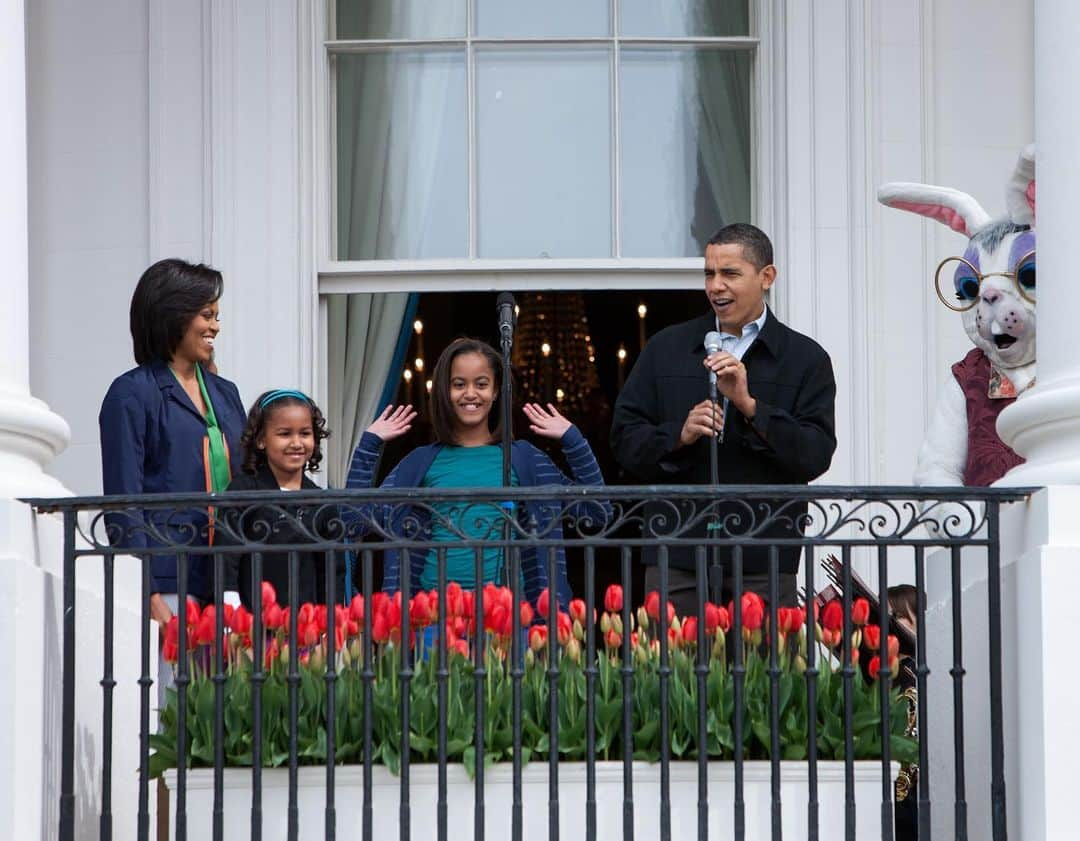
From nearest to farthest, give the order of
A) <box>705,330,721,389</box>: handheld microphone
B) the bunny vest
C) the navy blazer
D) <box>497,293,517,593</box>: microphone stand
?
<box>497,293,517,593</box>: microphone stand, <box>705,330,721,389</box>: handheld microphone, the bunny vest, the navy blazer

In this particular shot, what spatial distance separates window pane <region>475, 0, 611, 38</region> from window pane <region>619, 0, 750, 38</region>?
0.09 meters

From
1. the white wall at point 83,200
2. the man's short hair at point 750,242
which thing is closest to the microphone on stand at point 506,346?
the man's short hair at point 750,242

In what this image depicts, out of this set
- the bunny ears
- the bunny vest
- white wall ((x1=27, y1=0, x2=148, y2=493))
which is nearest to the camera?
the bunny vest

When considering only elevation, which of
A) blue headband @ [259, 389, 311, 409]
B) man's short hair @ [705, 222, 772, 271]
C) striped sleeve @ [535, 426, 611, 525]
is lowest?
striped sleeve @ [535, 426, 611, 525]

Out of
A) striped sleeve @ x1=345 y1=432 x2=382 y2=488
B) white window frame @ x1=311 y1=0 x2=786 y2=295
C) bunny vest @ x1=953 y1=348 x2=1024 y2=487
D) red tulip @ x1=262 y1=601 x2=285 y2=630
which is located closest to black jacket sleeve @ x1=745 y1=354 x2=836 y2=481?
bunny vest @ x1=953 y1=348 x2=1024 y2=487

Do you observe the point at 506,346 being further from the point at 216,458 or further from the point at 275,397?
the point at 216,458

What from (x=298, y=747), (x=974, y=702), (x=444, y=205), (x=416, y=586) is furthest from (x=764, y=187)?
Answer: (x=298, y=747)

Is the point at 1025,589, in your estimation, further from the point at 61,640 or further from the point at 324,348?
the point at 324,348

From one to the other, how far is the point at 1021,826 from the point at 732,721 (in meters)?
0.75

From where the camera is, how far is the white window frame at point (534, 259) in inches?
350

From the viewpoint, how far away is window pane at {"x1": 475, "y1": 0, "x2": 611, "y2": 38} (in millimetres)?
9047

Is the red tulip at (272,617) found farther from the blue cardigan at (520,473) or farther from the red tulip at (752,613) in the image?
the red tulip at (752,613)

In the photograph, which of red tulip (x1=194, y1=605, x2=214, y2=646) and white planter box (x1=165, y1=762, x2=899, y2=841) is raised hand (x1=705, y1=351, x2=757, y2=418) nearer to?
white planter box (x1=165, y1=762, x2=899, y2=841)

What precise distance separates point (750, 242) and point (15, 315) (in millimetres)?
2332
